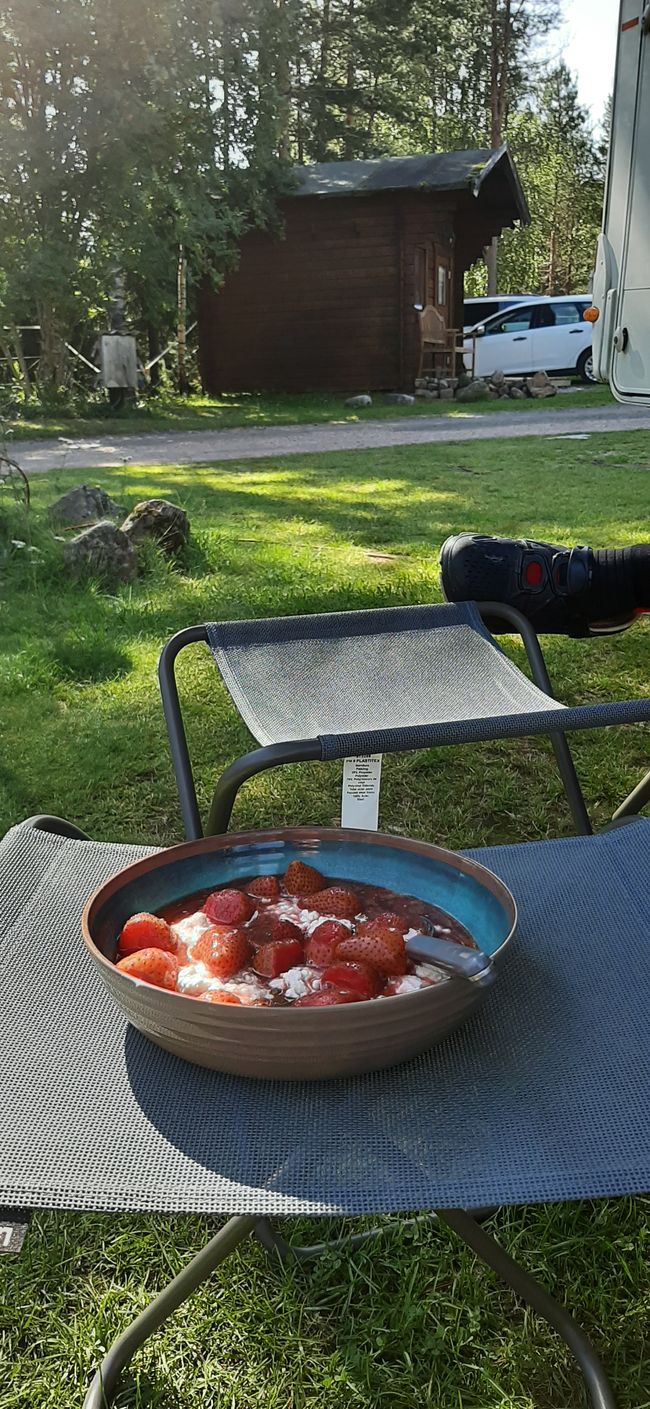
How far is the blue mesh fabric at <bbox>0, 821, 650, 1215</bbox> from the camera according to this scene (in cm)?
90

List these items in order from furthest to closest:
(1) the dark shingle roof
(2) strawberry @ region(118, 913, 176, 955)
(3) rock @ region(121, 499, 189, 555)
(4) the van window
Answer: (4) the van window < (1) the dark shingle roof < (3) rock @ region(121, 499, 189, 555) < (2) strawberry @ region(118, 913, 176, 955)

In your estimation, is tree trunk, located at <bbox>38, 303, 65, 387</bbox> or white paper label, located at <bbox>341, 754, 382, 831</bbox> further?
tree trunk, located at <bbox>38, 303, 65, 387</bbox>

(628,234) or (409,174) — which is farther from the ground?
(409,174)

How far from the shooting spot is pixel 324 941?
1092 mm

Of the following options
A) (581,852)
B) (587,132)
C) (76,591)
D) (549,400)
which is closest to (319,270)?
(549,400)

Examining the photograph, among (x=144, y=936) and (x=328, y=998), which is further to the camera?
(x=144, y=936)

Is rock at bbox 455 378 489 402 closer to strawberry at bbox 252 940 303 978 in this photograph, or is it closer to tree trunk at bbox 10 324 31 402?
tree trunk at bbox 10 324 31 402

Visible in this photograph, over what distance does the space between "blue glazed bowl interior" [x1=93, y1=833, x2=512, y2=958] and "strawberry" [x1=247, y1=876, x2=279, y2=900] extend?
0.05m

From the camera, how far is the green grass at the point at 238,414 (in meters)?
11.9

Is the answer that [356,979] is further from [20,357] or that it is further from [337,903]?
[20,357]

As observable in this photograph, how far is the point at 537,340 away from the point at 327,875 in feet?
51.9

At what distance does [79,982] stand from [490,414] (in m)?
12.1

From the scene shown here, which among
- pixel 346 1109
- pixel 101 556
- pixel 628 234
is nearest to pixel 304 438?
pixel 101 556

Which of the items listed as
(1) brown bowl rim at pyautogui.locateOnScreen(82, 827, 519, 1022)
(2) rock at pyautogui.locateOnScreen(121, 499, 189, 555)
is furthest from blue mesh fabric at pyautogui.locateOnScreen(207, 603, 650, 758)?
(2) rock at pyautogui.locateOnScreen(121, 499, 189, 555)
